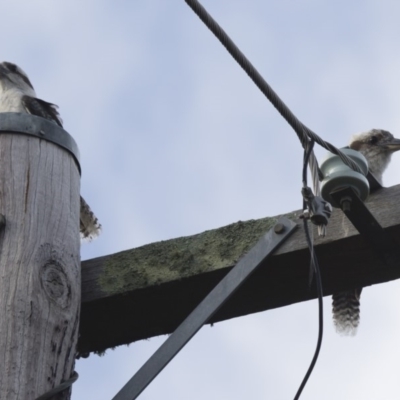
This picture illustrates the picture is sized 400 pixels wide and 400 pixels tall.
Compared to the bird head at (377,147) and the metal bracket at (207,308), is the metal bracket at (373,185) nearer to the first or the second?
the metal bracket at (207,308)

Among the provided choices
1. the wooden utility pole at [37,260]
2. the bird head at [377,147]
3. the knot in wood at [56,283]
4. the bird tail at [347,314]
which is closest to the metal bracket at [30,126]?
the wooden utility pole at [37,260]

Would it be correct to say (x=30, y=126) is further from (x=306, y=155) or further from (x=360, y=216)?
(x=360, y=216)

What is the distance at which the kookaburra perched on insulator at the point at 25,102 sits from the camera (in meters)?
6.96

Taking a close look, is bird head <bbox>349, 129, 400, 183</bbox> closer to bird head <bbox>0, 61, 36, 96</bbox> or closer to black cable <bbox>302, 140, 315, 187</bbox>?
bird head <bbox>0, 61, 36, 96</bbox>

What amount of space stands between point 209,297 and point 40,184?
0.60 m

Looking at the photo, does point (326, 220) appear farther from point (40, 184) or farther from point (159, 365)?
point (40, 184)

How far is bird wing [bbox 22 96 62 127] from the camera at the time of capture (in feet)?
22.7

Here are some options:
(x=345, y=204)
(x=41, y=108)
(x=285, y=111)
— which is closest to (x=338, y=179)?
(x=345, y=204)

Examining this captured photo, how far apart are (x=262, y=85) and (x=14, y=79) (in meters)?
5.96

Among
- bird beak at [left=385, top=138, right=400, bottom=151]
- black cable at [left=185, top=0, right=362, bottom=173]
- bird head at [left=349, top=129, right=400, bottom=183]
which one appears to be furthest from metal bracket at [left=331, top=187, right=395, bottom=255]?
bird beak at [left=385, top=138, right=400, bottom=151]

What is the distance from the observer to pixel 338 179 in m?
3.14

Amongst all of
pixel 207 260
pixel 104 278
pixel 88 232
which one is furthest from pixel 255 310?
pixel 88 232

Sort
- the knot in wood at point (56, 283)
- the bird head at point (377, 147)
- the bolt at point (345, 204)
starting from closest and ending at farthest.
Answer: the knot in wood at point (56, 283) → the bolt at point (345, 204) → the bird head at point (377, 147)

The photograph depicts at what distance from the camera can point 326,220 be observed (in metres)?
3.00
